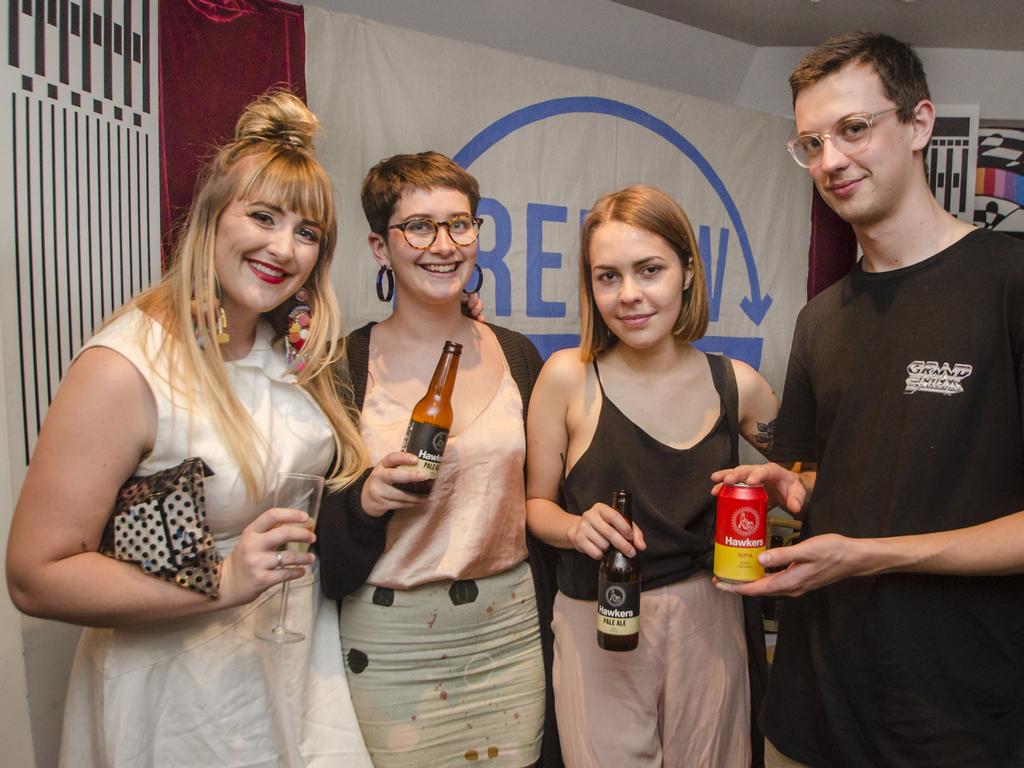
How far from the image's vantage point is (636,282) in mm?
1646

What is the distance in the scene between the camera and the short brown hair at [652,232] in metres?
1.65

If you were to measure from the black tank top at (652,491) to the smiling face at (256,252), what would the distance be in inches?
27.8

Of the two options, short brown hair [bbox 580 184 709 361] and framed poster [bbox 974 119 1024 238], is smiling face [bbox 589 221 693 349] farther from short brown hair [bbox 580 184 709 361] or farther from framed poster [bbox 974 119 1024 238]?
framed poster [bbox 974 119 1024 238]

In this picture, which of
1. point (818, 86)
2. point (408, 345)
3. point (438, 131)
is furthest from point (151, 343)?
point (438, 131)

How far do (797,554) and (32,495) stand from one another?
1.17 meters

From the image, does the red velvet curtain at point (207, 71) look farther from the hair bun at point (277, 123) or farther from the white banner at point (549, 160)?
the hair bun at point (277, 123)

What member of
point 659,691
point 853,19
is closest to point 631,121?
point 853,19

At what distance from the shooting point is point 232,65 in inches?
79.2

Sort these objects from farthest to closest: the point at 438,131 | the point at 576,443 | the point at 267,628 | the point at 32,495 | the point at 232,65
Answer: the point at 438,131 → the point at 232,65 → the point at 576,443 → the point at 267,628 → the point at 32,495

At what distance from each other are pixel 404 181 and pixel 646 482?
0.81m

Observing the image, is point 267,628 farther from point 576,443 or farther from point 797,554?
point 797,554

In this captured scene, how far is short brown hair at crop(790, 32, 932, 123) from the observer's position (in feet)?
4.42

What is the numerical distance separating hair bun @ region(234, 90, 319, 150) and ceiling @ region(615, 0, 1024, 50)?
2213 millimetres

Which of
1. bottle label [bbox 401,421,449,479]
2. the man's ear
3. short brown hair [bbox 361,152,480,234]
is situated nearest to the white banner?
short brown hair [bbox 361,152,480,234]
